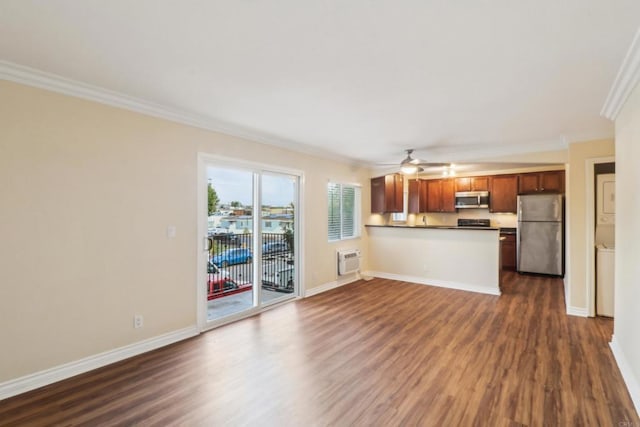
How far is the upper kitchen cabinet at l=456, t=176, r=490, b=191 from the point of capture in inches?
288

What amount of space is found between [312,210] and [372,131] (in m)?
1.72

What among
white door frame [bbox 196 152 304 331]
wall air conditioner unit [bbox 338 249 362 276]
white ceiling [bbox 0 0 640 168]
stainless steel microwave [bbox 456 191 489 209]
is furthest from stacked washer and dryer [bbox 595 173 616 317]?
white door frame [bbox 196 152 304 331]

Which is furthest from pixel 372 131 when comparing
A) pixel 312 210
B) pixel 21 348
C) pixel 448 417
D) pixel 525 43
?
pixel 21 348

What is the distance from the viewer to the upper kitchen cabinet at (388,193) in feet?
21.0

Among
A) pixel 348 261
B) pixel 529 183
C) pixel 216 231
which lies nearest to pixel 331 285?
pixel 348 261

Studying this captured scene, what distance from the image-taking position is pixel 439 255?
225 inches

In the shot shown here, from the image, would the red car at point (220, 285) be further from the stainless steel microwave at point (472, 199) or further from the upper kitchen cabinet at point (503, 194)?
the upper kitchen cabinet at point (503, 194)

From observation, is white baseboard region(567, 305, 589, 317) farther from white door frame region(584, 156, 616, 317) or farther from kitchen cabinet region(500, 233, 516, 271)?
kitchen cabinet region(500, 233, 516, 271)

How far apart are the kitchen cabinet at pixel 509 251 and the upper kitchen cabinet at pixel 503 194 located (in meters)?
0.63

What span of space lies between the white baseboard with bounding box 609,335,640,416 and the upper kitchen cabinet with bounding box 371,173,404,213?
3.94m

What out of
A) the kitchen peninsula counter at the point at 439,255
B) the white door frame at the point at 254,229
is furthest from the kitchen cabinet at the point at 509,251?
A: the white door frame at the point at 254,229

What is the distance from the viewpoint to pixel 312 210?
5133mm

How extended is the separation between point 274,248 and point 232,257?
751 millimetres

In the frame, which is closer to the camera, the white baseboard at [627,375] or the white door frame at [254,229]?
the white baseboard at [627,375]
